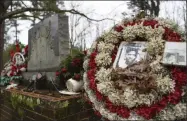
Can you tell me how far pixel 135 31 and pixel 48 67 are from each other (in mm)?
2569

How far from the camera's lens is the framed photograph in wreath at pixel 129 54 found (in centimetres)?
259

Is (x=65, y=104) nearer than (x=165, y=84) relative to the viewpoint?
No

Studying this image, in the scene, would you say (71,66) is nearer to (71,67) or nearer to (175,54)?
(71,67)

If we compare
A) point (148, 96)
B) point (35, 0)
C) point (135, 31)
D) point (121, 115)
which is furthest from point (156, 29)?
point (35, 0)

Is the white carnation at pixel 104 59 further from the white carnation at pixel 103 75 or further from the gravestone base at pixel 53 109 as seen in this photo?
the gravestone base at pixel 53 109

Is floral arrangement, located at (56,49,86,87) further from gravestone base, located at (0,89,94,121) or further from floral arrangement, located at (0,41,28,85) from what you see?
floral arrangement, located at (0,41,28,85)

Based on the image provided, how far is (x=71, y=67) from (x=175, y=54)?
2.32 metres

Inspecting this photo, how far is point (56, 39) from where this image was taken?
14.6 ft

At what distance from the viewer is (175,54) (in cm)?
217

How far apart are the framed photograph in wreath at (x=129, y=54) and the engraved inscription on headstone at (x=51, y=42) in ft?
6.18

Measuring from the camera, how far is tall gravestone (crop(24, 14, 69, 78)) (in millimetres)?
4418

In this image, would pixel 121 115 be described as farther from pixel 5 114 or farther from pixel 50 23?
pixel 5 114

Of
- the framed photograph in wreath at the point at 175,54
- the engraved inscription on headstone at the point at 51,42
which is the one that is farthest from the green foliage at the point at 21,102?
the framed photograph in wreath at the point at 175,54

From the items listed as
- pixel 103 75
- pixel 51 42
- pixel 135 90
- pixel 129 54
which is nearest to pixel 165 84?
pixel 135 90
